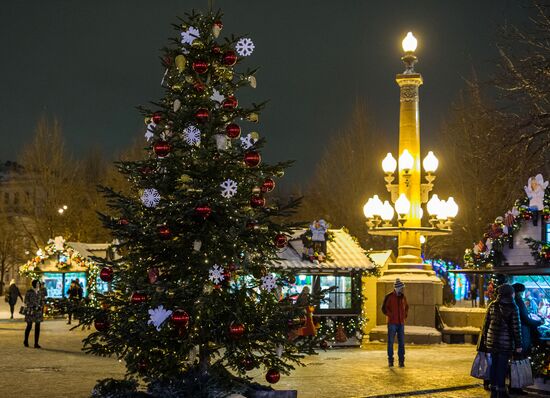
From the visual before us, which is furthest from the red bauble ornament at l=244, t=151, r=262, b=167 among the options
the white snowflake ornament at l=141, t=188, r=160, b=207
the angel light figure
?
the angel light figure

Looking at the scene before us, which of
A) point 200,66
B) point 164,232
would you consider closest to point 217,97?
point 200,66

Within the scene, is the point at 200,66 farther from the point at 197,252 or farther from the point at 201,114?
the point at 197,252

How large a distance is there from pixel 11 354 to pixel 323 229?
8.86m

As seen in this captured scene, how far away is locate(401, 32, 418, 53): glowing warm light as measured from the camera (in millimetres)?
26734

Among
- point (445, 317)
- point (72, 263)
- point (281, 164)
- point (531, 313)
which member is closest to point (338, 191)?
point (72, 263)

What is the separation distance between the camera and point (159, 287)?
412 inches

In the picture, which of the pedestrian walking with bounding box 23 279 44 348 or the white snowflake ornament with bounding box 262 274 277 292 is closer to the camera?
the white snowflake ornament with bounding box 262 274 277 292

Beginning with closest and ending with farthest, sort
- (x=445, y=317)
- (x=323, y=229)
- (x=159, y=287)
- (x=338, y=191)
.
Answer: (x=159, y=287) → (x=323, y=229) → (x=445, y=317) → (x=338, y=191)

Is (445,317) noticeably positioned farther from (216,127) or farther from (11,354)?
(216,127)

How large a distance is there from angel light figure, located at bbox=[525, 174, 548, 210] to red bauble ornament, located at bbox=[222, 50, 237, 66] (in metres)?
6.68

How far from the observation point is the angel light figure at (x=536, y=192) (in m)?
15.4

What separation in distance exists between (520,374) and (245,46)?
6820 mm

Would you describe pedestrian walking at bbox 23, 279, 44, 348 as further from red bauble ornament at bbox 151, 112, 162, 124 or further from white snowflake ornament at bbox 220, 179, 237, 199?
white snowflake ornament at bbox 220, 179, 237, 199

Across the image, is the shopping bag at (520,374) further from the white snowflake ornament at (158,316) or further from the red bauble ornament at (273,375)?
the white snowflake ornament at (158,316)
